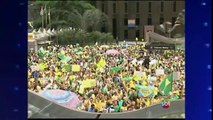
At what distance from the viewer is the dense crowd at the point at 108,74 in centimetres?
417

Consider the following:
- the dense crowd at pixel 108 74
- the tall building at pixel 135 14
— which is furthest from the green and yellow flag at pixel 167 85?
the tall building at pixel 135 14

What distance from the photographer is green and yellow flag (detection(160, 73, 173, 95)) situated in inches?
161

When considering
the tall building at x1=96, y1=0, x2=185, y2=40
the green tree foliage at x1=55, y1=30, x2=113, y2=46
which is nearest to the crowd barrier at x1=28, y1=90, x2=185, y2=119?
the green tree foliage at x1=55, y1=30, x2=113, y2=46

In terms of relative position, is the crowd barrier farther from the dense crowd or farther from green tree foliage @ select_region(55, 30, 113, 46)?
green tree foliage @ select_region(55, 30, 113, 46)

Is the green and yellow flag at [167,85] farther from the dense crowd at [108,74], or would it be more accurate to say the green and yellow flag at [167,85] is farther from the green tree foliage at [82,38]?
the green tree foliage at [82,38]

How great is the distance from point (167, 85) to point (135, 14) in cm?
89

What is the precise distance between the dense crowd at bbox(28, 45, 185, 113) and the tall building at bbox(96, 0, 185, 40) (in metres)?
0.20

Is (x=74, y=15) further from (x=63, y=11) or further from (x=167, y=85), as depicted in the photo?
(x=167, y=85)

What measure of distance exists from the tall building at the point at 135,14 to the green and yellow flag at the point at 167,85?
0.49 meters

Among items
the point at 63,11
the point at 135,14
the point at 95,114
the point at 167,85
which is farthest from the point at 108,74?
the point at 63,11
